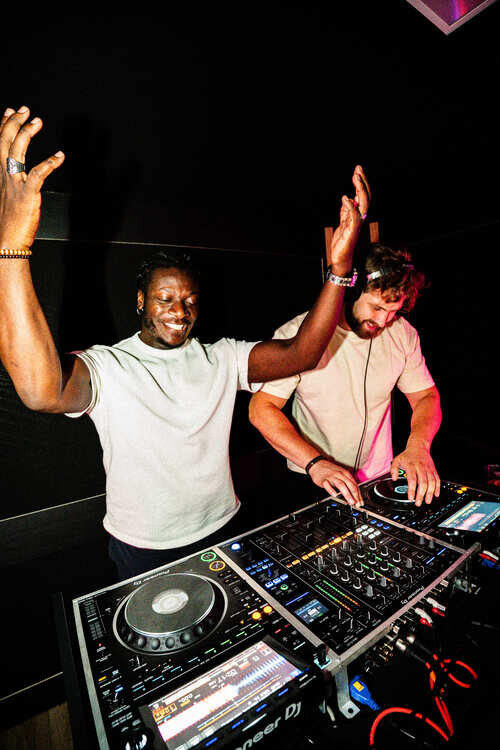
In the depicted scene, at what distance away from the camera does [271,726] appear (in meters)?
0.65

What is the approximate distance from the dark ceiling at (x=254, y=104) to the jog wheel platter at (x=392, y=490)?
1.76 m

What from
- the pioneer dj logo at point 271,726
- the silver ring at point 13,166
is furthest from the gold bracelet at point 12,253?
the pioneer dj logo at point 271,726

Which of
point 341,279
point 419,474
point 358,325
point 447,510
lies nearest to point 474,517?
point 447,510

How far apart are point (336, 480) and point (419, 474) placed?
364mm

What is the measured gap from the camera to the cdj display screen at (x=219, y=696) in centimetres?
63

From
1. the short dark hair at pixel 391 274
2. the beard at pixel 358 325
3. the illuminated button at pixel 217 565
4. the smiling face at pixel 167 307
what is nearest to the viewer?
the illuminated button at pixel 217 565

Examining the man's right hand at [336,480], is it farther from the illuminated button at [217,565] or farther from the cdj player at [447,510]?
the illuminated button at [217,565]

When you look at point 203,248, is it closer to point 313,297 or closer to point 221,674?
point 313,297

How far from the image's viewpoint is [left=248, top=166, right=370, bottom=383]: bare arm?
4.36ft

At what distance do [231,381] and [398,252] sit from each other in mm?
1129

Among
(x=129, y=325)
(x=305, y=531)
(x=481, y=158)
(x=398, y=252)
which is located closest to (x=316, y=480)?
(x=305, y=531)

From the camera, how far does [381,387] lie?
2074 millimetres

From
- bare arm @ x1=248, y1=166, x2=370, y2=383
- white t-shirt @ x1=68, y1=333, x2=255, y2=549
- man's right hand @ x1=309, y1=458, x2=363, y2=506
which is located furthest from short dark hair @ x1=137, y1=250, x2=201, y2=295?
man's right hand @ x1=309, y1=458, x2=363, y2=506

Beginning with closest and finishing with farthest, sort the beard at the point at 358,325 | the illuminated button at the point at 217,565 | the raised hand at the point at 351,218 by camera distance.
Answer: the illuminated button at the point at 217,565, the raised hand at the point at 351,218, the beard at the point at 358,325
